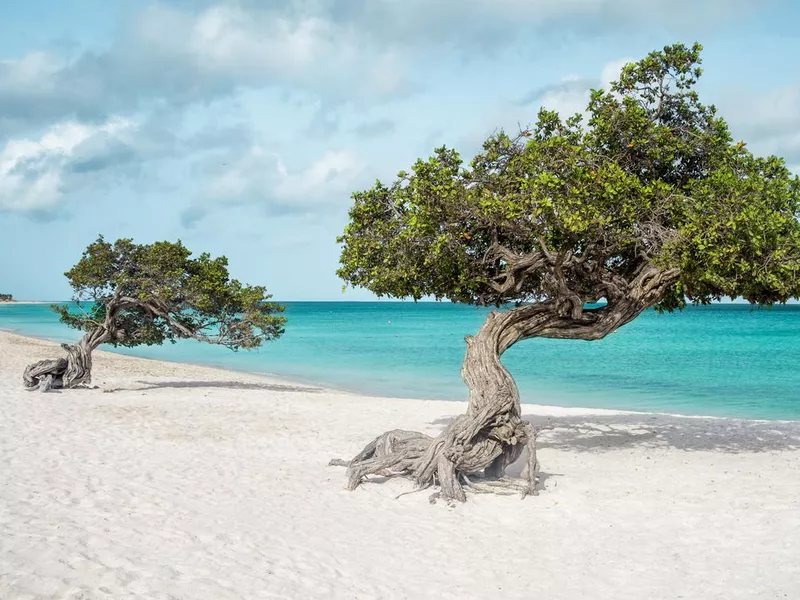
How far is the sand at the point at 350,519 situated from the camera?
296 inches

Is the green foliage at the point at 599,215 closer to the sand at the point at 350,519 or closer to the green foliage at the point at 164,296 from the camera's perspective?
the sand at the point at 350,519

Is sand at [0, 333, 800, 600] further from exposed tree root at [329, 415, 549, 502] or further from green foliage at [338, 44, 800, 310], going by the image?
green foliage at [338, 44, 800, 310]

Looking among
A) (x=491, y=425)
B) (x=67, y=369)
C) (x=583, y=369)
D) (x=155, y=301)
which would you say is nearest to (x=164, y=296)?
(x=155, y=301)

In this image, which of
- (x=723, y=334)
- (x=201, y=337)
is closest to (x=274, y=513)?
(x=201, y=337)

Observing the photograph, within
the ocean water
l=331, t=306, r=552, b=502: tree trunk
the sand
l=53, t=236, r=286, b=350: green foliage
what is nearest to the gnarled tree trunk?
l=331, t=306, r=552, b=502: tree trunk

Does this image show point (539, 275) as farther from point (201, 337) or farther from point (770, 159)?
point (201, 337)

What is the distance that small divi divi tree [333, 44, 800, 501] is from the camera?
38.4 feet

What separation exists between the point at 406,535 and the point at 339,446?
5885 millimetres

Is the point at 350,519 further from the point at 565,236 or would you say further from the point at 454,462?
the point at 565,236

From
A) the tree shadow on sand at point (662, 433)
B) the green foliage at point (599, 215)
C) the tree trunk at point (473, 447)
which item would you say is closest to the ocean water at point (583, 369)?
the tree shadow on sand at point (662, 433)

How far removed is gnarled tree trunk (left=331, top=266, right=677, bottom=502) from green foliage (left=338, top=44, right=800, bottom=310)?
419 millimetres

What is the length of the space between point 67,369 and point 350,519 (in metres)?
15.9

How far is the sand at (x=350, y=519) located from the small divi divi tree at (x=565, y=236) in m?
1.23

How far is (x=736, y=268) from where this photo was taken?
39.0ft
